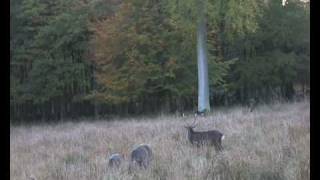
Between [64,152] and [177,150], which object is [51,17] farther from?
[177,150]

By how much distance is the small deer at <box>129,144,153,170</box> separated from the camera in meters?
8.40

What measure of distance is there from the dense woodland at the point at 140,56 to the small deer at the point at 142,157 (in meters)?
19.0

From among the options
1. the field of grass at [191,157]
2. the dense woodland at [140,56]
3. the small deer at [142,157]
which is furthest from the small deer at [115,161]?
the dense woodland at [140,56]

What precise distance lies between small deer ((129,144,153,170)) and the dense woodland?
1898 cm

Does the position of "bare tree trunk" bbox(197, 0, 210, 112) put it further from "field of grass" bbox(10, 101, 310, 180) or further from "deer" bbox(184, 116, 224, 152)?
"deer" bbox(184, 116, 224, 152)

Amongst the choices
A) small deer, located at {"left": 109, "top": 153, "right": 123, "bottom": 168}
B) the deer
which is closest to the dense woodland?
the deer

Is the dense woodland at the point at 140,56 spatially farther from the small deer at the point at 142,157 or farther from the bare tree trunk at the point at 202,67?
the small deer at the point at 142,157

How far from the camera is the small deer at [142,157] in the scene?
840 centimetres

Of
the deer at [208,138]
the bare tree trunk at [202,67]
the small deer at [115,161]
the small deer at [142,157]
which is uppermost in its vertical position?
the bare tree trunk at [202,67]

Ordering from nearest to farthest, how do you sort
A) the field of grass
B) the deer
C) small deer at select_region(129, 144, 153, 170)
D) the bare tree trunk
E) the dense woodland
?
the field of grass, small deer at select_region(129, 144, 153, 170), the deer, the bare tree trunk, the dense woodland

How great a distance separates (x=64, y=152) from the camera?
12.0 m

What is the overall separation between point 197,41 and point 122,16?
4307mm
